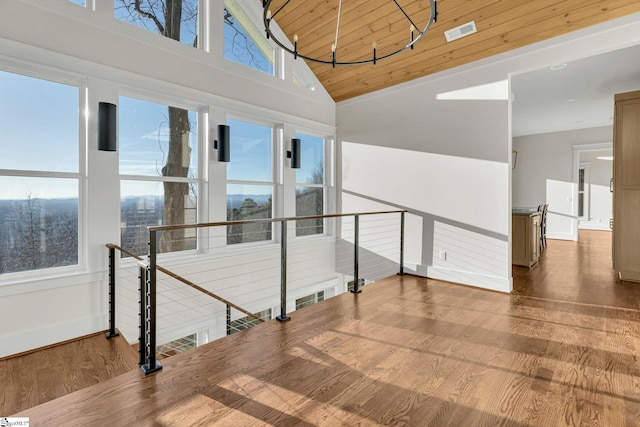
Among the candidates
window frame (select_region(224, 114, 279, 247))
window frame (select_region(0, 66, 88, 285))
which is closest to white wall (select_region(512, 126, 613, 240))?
window frame (select_region(224, 114, 279, 247))

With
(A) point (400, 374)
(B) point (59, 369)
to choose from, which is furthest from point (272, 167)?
(A) point (400, 374)

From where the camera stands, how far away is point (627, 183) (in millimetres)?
4098

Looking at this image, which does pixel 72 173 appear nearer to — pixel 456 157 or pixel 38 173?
pixel 38 173

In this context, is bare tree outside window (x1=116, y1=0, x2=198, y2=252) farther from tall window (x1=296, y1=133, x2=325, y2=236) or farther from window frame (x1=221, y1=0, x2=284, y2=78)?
tall window (x1=296, y1=133, x2=325, y2=236)

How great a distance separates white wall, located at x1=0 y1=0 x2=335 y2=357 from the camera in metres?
2.75

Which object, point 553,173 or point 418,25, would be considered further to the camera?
point 553,173

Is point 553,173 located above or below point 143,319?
above

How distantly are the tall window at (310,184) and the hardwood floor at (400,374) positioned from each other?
2.16m

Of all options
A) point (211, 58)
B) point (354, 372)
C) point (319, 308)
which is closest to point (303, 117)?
point (211, 58)

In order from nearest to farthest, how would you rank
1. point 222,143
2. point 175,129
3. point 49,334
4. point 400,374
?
point 400,374 → point 49,334 → point 175,129 → point 222,143

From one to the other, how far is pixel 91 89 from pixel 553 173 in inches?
370

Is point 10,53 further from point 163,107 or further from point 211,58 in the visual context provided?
point 211,58

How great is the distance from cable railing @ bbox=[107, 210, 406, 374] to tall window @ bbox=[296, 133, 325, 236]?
5 centimetres

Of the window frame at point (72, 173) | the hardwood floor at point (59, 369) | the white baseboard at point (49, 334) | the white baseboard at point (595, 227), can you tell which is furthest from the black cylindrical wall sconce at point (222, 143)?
the white baseboard at point (595, 227)
